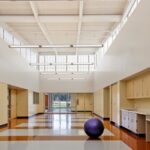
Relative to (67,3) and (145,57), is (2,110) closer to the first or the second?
(67,3)

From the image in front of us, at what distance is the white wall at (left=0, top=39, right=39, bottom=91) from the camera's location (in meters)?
14.7

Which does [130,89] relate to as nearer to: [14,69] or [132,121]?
[132,121]

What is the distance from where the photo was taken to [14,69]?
17.3 m

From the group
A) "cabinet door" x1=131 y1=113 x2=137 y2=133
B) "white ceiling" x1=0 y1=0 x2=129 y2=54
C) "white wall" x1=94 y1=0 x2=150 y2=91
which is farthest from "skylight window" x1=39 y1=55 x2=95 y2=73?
"cabinet door" x1=131 y1=113 x2=137 y2=133

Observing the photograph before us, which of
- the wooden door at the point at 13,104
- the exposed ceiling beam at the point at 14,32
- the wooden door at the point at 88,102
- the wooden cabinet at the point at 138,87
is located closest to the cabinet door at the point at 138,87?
the wooden cabinet at the point at 138,87

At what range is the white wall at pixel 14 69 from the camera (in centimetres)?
1466

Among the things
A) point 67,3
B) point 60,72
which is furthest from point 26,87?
point 67,3

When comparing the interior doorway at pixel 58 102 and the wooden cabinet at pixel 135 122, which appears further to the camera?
the interior doorway at pixel 58 102

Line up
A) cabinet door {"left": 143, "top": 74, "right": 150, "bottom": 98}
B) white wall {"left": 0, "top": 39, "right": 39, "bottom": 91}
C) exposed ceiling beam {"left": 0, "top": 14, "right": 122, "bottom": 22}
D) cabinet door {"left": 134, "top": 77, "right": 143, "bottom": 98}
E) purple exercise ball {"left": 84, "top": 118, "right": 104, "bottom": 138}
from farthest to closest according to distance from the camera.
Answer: white wall {"left": 0, "top": 39, "right": 39, "bottom": 91}
exposed ceiling beam {"left": 0, "top": 14, "right": 122, "bottom": 22}
cabinet door {"left": 134, "top": 77, "right": 143, "bottom": 98}
cabinet door {"left": 143, "top": 74, "right": 150, "bottom": 98}
purple exercise ball {"left": 84, "top": 118, "right": 104, "bottom": 138}

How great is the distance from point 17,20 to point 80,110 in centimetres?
1822

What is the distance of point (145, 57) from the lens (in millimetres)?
8641

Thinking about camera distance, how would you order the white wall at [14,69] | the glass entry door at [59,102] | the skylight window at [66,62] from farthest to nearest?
the glass entry door at [59,102], the skylight window at [66,62], the white wall at [14,69]

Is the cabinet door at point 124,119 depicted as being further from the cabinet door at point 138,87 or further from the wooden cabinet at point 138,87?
the cabinet door at point 138,87

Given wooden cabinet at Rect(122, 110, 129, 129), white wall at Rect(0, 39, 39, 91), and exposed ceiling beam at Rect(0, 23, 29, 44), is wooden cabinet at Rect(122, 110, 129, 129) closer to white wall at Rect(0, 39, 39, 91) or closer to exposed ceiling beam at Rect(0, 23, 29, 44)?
white wall at Rect(0, 39, 39, 91)
